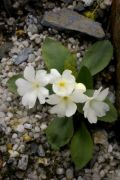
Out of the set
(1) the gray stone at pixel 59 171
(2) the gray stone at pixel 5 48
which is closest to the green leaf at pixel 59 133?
(1) the gray stone at pixel 59 171

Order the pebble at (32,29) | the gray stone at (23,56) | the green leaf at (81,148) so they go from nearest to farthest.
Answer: the green leaf at (81,148) → the gray stone at (23,56) → the pebble at (32,29)

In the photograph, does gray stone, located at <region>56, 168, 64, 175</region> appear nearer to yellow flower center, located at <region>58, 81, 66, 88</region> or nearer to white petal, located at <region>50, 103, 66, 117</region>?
white petal, located at <region>50, 103, 66, 117</region>

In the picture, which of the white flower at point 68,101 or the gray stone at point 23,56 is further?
the gray stone at point 23,56

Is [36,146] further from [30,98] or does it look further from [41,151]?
[30,98]

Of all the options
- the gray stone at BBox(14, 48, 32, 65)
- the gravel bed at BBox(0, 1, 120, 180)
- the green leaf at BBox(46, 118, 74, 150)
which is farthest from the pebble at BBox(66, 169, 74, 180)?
the gray stone at BBox(14, 48, 32, 65)

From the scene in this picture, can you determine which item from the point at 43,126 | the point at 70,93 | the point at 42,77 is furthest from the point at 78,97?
the point at 43,126

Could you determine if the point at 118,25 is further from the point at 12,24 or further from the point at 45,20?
the point at 12,24

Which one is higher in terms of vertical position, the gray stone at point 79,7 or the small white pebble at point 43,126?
the gray stone at point 79,7

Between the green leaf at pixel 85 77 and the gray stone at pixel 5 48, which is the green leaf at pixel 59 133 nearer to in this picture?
the green leaf at pixel 85 77
